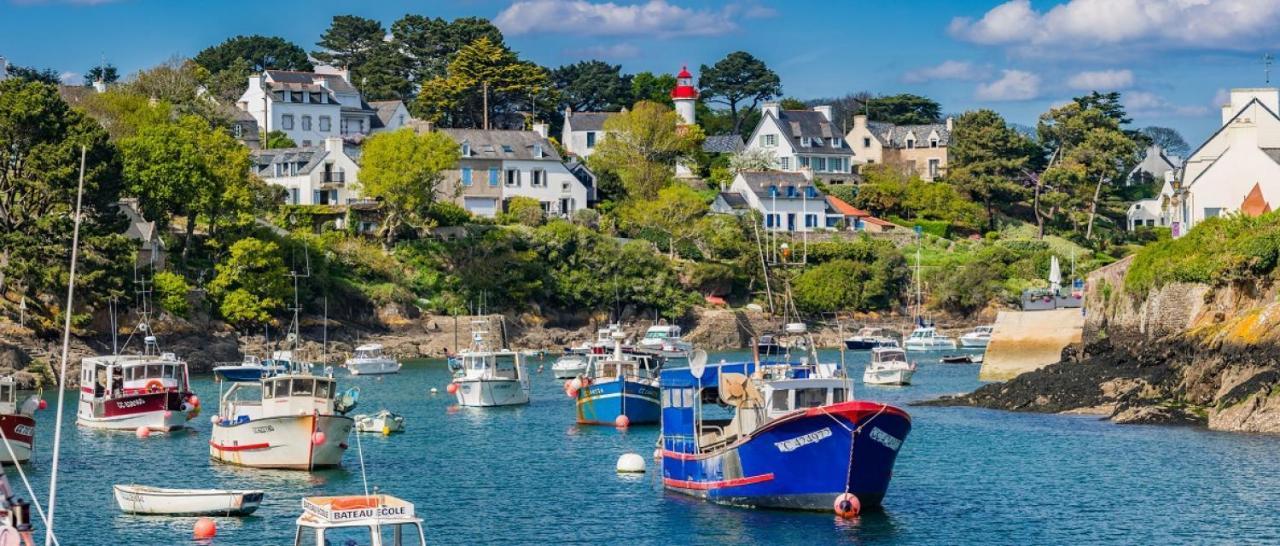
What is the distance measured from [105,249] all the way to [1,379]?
40563mm

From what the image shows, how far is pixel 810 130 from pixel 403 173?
4978 centimetres

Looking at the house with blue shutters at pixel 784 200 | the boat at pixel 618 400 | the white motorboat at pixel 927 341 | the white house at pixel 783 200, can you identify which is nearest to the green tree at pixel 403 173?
the house with blue shutters at pixel 784 200

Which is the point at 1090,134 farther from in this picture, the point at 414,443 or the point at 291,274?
the point at 414,443

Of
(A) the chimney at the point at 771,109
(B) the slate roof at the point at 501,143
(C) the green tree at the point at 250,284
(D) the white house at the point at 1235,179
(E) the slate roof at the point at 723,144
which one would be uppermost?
(A) the chimney at the point at 771,109

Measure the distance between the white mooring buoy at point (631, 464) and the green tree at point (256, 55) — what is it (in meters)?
123

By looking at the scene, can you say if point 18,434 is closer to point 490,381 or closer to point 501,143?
point 490,381

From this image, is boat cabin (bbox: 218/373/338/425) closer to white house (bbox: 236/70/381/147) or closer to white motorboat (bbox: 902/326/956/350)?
white motorboat (bbox: 902/326/956/350)

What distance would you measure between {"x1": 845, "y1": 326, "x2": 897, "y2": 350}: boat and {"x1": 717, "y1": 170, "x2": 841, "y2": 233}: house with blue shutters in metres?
17.5

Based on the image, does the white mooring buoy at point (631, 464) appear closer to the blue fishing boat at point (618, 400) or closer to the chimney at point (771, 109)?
the blue fishing boat at point (618, 400)

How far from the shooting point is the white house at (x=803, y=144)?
152 meters

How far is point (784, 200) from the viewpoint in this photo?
459 ft

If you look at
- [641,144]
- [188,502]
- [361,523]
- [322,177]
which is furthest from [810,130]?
[361,523]

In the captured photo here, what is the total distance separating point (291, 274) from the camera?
10394 cm

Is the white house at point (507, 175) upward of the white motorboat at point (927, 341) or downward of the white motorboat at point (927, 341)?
upward
